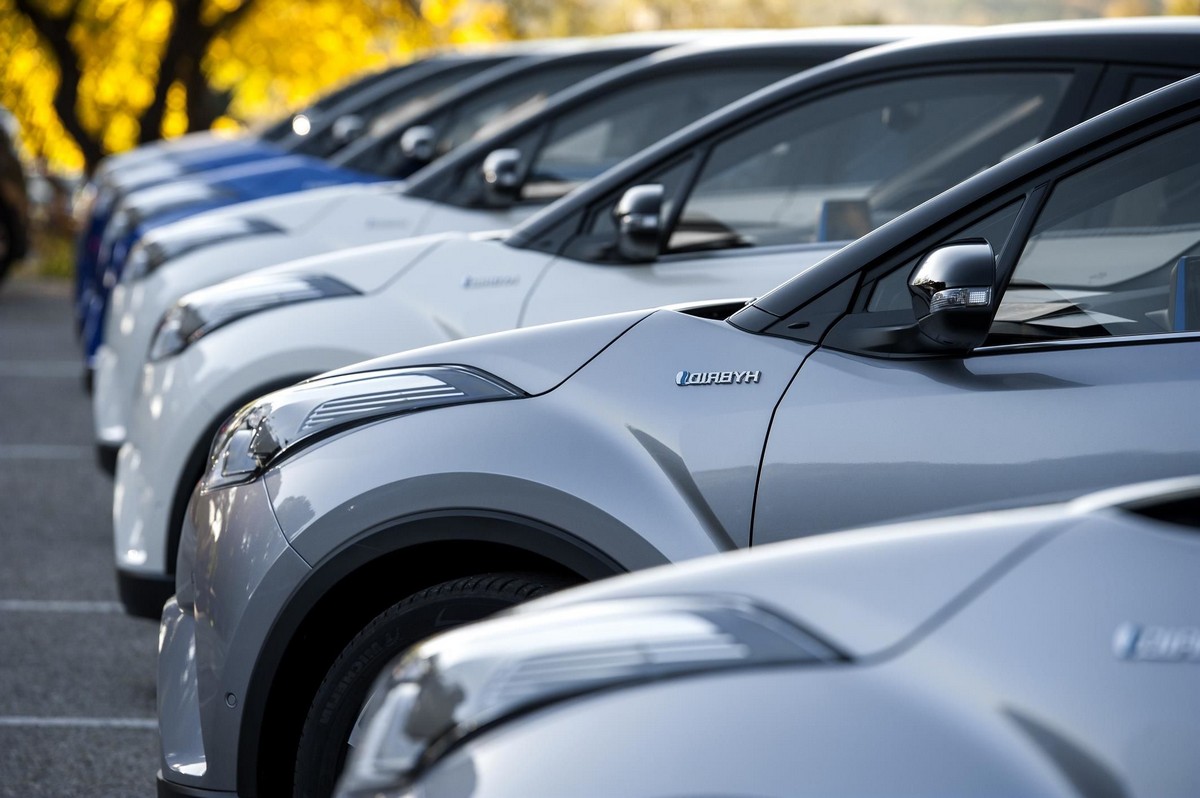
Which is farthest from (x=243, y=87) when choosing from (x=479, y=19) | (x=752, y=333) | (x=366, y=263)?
(x=752, y=333)

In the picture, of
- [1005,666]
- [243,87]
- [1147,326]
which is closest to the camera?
[1005,666]

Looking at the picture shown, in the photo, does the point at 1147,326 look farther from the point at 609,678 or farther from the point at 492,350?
the point at 609,678

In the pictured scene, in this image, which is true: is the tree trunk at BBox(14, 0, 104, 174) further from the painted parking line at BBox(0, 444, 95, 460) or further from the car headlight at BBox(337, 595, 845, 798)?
the car headlight at BBox(337, 595, 845, 798)

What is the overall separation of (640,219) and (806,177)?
1119mm

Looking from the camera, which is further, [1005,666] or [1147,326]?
[1147,326]

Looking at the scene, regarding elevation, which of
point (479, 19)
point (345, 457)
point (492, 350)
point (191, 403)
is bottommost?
point (479, 19)

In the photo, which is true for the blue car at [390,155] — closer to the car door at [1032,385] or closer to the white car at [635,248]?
the white car at [635,248]

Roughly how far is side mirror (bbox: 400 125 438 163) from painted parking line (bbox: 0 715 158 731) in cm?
354

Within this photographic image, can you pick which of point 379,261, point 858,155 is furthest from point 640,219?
point 858,155

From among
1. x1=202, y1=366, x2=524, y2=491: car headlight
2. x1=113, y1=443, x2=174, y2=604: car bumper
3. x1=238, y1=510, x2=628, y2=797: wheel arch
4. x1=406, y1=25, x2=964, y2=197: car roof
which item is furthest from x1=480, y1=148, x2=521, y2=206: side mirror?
x1=238, y1=510, x2=628, y2=797: wheel arch

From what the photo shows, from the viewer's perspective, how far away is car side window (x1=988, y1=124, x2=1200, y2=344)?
2459 millimetres

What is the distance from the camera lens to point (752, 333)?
2523 millimetres

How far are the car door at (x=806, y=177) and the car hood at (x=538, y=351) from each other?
1.09m

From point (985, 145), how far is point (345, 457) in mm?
2476
